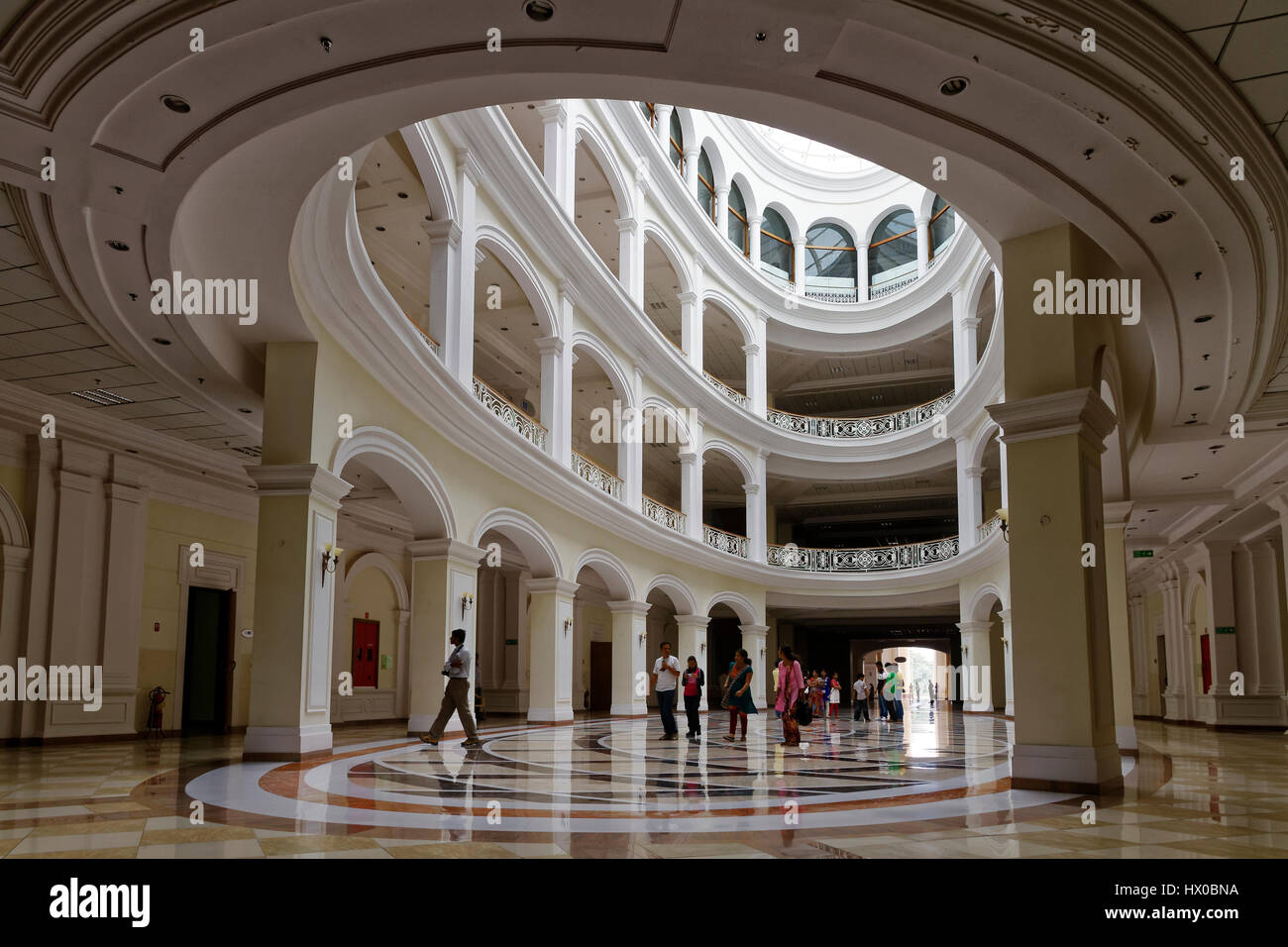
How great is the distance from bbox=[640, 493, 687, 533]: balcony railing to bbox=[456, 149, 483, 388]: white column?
805 cm

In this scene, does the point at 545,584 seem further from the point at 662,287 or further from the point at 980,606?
the point at 980,606

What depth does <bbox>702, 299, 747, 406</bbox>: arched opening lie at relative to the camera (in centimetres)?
2658

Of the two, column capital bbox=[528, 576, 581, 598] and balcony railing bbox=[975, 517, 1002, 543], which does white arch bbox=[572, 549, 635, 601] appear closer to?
column capital bbox=[528, 576, 581, 598]

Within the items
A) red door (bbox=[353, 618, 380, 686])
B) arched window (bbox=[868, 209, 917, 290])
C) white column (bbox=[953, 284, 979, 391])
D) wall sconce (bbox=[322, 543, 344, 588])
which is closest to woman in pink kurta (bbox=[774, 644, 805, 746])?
wall sconce (bbox=[322, 543, 344, 588])

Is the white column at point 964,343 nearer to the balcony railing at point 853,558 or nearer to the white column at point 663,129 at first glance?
the balcony railing at point 853,558

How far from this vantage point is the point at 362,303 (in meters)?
10.6

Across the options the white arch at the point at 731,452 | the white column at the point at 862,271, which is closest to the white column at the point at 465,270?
the white arch at the point at 731,452

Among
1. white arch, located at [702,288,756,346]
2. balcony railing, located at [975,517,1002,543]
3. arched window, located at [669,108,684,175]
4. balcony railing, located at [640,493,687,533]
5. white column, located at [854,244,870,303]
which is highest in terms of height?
arched window, located at [669,108,684,175]

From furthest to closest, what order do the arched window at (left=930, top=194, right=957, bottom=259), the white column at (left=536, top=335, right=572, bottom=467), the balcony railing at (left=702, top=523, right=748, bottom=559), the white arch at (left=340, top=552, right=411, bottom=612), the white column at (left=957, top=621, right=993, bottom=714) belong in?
the arched window at (left=930, top=194, right=957, bottom=259), the balcony railing at (left=702, top=523, right=748, bottom=559), the white column at (left=957, top=621, right=993, bottom=714), the white arch at (left=340, top=552, right=411, bottom=612), the white column at (left=536, top=335, right=572, bottom=467)

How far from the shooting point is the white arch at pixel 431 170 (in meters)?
12.1

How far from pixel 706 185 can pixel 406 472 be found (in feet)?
54.5

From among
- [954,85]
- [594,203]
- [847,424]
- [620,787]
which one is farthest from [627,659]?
[954,85]

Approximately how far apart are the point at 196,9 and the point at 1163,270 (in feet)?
23.9

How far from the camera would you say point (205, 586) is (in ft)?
51.5
